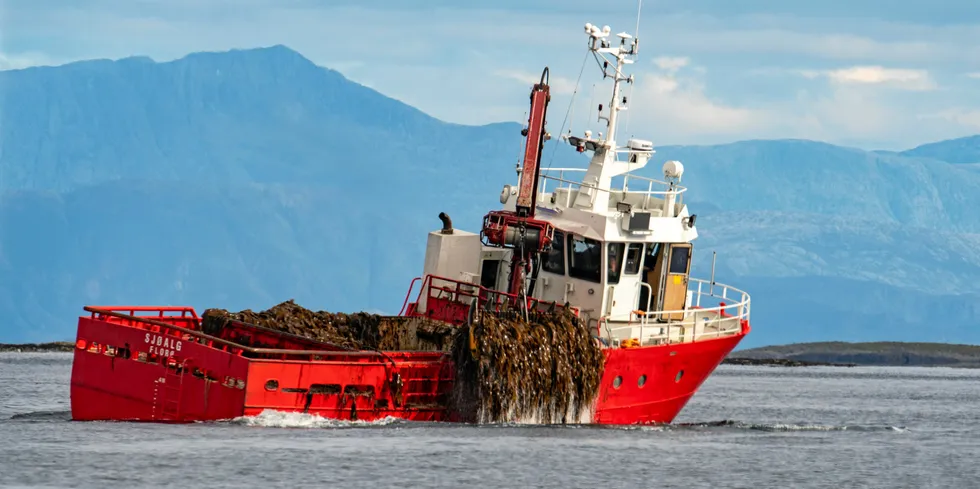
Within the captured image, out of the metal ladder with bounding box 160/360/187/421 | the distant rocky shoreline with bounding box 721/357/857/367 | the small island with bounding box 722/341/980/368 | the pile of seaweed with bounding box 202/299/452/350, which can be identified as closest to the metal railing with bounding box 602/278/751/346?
the pile of seaweed with bounding box 202/299/452/350

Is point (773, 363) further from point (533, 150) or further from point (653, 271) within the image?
point (533, 150)

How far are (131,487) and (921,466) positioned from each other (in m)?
15.8

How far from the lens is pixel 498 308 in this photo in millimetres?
32500

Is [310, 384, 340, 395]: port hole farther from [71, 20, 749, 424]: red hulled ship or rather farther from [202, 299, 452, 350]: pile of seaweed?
[202, 299, 452, 350]: pile of seaweed

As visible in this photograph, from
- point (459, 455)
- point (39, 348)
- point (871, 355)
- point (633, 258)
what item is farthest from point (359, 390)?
point (871, 355)

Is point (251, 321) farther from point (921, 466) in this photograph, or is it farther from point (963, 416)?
point (963, 416)

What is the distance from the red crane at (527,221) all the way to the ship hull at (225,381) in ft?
11.6

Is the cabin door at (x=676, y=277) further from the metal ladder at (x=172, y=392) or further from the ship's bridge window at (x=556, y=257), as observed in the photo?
the metal ladder at (x=172, y=392)

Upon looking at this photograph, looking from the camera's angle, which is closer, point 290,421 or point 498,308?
point 290,421

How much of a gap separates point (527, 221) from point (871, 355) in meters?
93.8

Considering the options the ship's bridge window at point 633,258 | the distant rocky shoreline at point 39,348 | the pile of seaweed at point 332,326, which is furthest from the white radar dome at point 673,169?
the distant rocky shoreline at point 39,348

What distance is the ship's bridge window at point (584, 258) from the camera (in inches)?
1345

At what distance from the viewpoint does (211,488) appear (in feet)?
77.3

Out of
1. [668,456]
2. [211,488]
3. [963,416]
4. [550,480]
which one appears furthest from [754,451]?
[963,416]
